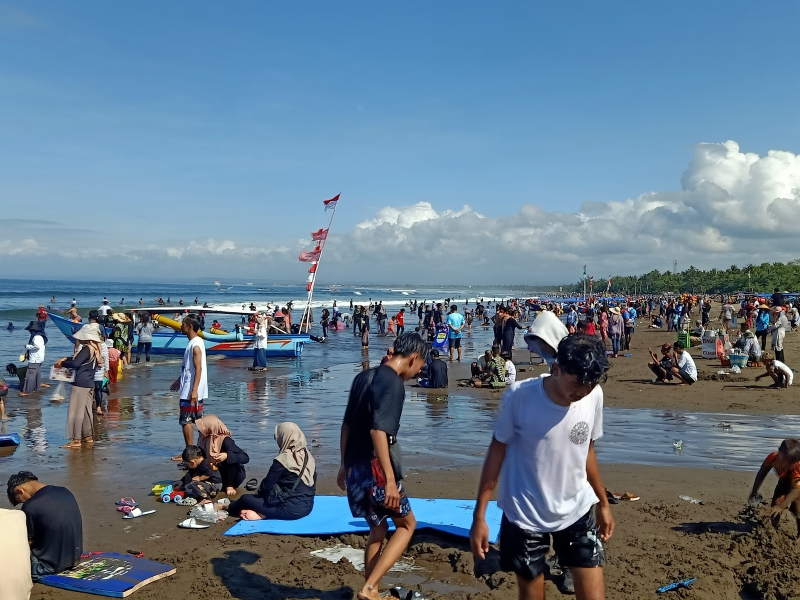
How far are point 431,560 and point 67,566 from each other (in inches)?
111

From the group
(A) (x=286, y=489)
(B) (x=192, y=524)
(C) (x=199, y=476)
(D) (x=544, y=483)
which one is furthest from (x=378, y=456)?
(C) (x=199, y=476)

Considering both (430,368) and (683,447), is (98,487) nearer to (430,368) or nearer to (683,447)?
(683,447)

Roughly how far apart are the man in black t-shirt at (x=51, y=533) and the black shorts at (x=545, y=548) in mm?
3481

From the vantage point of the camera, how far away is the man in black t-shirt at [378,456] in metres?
3.92

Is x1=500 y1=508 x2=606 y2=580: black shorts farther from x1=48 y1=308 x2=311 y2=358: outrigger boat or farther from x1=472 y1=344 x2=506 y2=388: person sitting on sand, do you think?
x1=48 y1=308 x2=311 y2=358: outrigger boat

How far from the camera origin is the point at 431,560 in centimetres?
524

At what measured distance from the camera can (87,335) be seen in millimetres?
9602

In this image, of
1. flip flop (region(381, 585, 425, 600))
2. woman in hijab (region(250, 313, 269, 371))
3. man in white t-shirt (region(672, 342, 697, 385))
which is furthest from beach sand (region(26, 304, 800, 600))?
woman in hijab (region(250, 313, 269, 371))

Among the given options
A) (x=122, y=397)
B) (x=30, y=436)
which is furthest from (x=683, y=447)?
(x=122, y=397)

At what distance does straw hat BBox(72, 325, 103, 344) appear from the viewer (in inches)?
376

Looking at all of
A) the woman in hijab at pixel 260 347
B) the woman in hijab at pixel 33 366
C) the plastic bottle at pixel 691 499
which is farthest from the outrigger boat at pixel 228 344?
the plastic bottle at pixel 691 499

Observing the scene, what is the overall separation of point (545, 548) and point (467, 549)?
7.64ft

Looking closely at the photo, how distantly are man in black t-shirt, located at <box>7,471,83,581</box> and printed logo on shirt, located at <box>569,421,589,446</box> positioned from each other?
12.8 feet

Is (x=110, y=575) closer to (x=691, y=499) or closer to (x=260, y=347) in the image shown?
(x=691, y=499)
